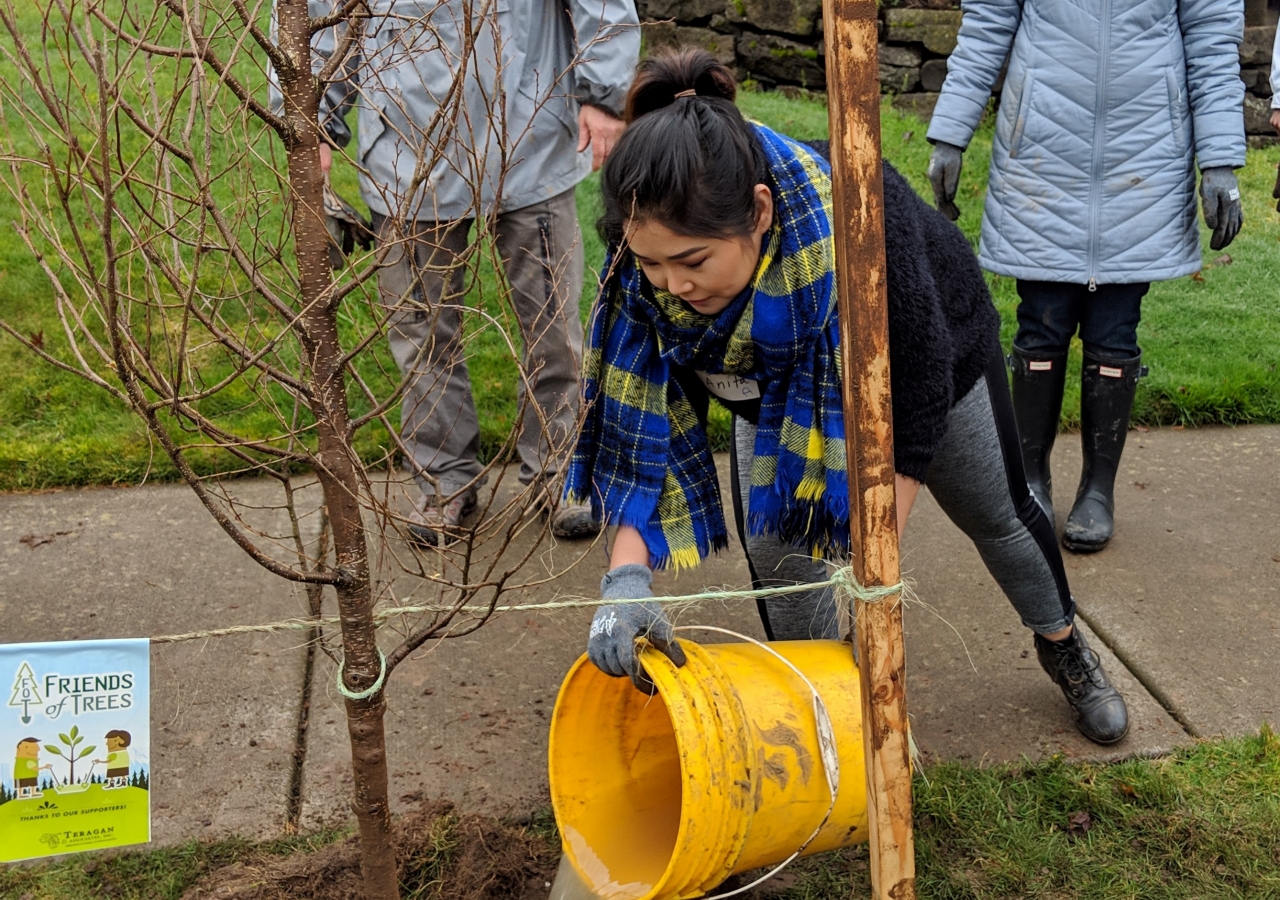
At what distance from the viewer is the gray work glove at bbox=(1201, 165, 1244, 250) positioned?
10.8 feet

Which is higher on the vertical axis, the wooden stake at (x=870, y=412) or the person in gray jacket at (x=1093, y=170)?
the person in gray jacket at (x=1093, y=170)

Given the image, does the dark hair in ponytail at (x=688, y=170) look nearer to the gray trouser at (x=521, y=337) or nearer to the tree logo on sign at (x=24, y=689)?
the tree logo on sign at (x=24, y=689)

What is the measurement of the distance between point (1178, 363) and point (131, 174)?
4150mm

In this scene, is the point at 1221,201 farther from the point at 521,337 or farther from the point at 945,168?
the point at 521,337

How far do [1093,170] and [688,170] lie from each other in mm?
1919

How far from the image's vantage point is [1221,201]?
130 inches

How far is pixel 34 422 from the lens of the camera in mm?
4328

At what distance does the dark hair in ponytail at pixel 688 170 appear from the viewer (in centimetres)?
188

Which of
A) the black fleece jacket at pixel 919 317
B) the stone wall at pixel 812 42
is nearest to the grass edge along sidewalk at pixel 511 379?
the black fleece jacket at pixel 919 317

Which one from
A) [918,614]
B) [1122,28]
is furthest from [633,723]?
[1122,28]

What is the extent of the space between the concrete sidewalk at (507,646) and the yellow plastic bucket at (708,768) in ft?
1.18

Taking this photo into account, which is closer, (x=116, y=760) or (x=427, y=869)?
(x=116, y=760)

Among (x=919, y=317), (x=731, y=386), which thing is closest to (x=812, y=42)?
(x=731, y=386)

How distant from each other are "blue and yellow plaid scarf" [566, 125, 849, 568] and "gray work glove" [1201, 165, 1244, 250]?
5.82 feet
